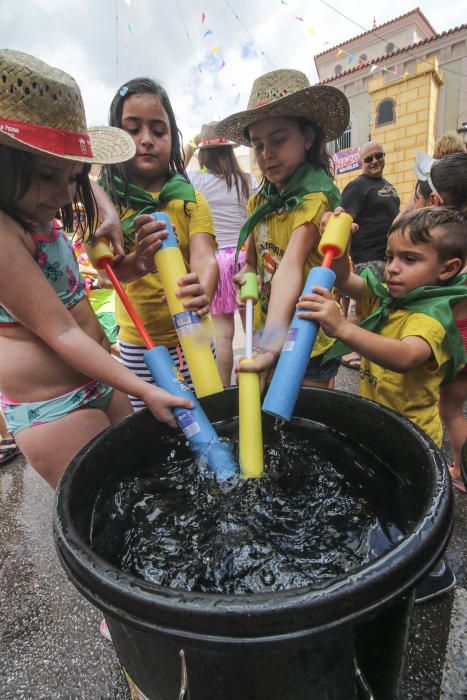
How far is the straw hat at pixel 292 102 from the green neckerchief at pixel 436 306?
0.61 m

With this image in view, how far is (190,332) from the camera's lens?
1022 mm

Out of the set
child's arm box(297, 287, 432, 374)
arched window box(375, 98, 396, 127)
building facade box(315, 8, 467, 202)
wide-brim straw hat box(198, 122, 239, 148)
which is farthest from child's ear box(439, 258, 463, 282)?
arched window box(375, 98, 396, 127)

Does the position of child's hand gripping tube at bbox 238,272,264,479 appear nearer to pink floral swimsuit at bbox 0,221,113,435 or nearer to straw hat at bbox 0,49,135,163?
pink floral swimsuit at bbox 0,221,113,435

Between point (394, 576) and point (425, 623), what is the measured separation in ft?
3.31

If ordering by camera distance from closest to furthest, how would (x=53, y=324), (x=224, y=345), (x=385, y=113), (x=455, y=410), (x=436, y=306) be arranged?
(x=53, y=324) < (x=436, y=306) < (x=455, y=410) < (x=224, y=345) < (x=385, y=113)

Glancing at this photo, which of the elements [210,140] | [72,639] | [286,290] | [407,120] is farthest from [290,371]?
[407,120]

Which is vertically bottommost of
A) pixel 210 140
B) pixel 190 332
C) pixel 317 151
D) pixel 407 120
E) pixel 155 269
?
pixel 190 332

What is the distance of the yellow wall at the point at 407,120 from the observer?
9539mm

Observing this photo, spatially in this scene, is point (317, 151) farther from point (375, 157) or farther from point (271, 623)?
point (375, 157)

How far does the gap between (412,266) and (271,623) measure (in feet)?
3.64

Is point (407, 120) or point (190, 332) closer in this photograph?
point (190, 332)

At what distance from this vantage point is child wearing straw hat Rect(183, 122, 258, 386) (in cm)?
260

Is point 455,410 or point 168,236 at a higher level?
point 168,236

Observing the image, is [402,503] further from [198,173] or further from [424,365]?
[198,173]
